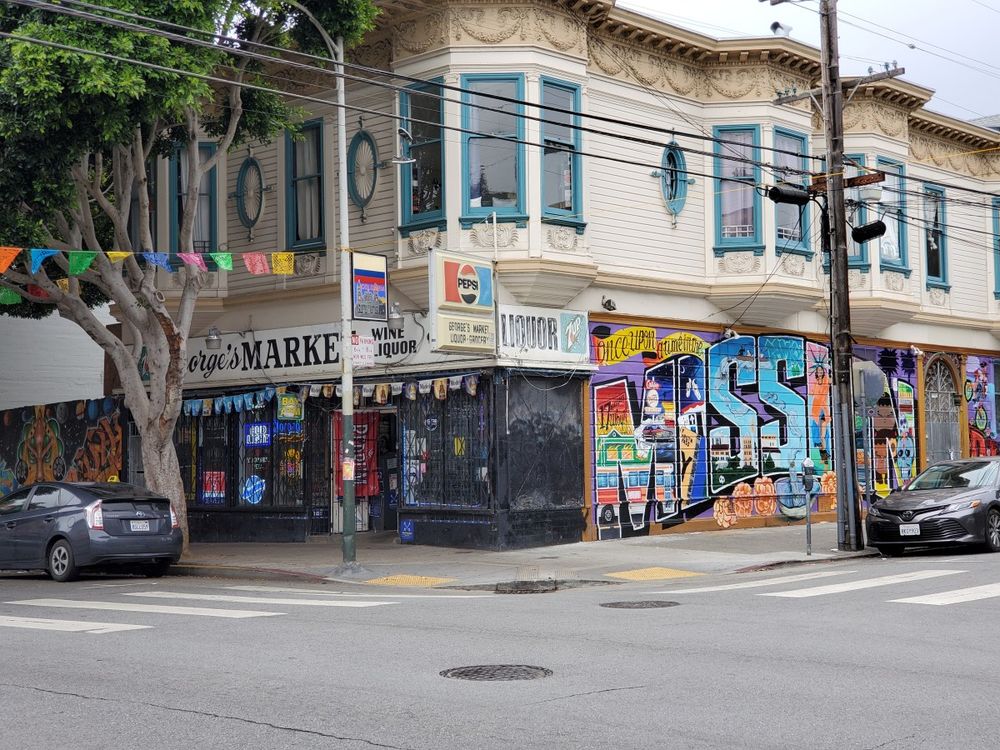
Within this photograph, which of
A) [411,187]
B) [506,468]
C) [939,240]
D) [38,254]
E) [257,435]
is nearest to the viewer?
[38,254]

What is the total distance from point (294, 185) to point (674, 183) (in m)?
7.15

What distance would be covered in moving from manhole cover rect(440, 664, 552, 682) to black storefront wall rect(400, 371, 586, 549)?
35.6ft

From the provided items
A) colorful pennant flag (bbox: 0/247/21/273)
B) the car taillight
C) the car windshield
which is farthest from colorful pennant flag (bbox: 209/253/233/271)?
the car windshield

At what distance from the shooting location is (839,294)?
19031 mm

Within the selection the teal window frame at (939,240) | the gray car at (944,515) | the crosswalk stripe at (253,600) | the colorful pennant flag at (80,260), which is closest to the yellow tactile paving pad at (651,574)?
the gray car at (944,515)

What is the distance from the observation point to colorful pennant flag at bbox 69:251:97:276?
17469mm

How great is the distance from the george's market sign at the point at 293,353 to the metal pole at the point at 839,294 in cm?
644

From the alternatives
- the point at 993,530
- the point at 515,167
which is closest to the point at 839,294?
the point at 993,530

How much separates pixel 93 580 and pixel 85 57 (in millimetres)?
7302

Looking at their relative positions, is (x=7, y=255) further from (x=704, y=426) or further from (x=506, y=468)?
(x=704, y=426)

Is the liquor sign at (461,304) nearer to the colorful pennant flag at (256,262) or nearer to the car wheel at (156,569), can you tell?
the colorful pennant flag at (256,262)

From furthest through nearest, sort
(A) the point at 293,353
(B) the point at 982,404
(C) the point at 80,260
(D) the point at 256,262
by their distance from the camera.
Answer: (B) the point at 982,404
(A) the point at 293,353
(D) the point at 256,262
(C) the point at 80,260

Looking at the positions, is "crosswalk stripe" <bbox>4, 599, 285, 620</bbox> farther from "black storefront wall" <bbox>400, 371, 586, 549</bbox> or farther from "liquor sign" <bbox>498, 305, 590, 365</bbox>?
"liquor sign" <bbox>498, 305, 590, 365</bbox>

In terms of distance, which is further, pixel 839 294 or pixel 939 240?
pixel 939 240
